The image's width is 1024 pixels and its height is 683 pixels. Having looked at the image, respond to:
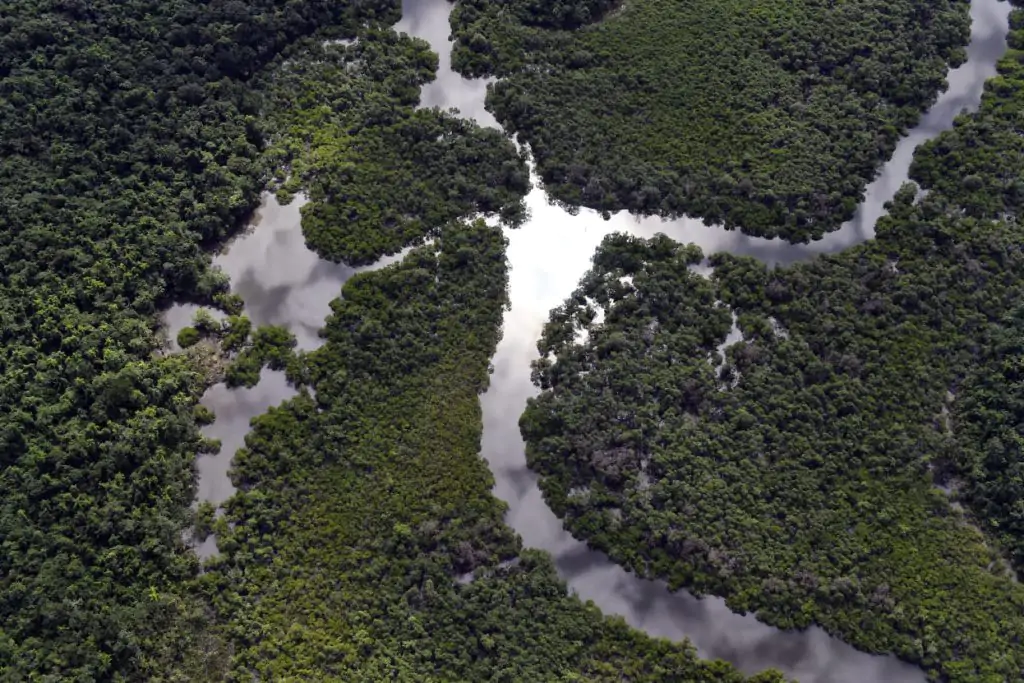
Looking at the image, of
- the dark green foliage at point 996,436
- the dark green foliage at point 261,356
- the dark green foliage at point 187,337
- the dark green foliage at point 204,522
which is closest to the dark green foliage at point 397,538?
the dark green foliage at point 204,522

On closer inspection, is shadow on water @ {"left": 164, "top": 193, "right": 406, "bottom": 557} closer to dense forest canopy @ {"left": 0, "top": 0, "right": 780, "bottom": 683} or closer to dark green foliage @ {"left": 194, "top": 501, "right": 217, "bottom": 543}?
dense forest canopy @ {"left": 0, "top": 0, "right": 780, "bottom": 683}

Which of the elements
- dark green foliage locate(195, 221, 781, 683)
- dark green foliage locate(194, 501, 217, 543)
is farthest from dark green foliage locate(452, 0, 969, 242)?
dark green foliage locate(194, 501, 217, 543)

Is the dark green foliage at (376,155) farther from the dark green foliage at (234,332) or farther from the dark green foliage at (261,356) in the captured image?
the dark green foliage at (234,332)

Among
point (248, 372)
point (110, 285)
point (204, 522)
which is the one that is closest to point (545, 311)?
point (248, 372)

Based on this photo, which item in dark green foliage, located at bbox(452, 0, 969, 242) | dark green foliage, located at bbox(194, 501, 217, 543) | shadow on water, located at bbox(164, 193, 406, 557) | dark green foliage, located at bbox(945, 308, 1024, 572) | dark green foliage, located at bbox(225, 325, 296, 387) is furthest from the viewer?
dark green foliage, located at bbox(452, 0, 969, 242)

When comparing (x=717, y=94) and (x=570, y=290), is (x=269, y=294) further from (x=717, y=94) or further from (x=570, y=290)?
(x=717, y=94)

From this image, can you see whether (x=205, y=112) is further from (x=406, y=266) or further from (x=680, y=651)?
(x=680, y=651)

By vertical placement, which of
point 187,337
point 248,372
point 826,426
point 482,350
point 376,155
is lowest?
point 248,372
